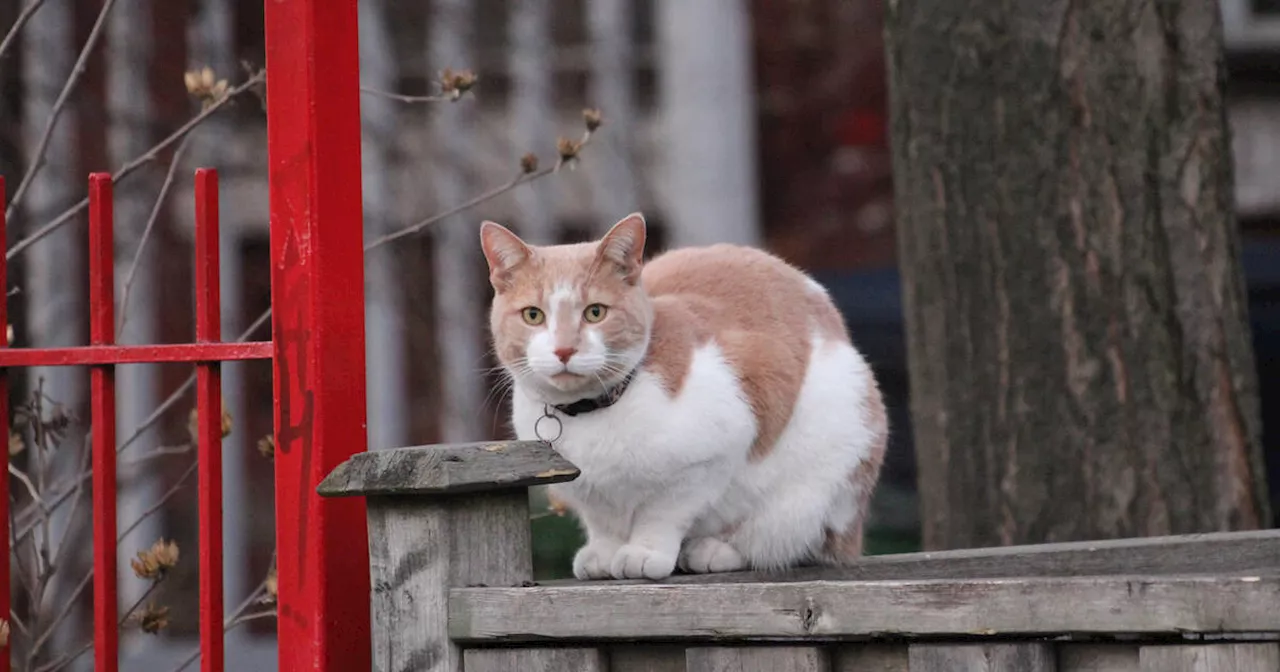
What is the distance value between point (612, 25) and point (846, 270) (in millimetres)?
1675

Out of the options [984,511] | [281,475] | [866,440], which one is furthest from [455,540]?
[984,511]

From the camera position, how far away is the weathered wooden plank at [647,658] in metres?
1.93

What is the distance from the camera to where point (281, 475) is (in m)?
2.18

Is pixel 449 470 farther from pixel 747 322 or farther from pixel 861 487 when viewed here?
pixel 861 487

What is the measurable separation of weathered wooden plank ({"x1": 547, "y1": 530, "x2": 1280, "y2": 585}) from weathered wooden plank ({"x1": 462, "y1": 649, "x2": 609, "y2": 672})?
0.52 metres

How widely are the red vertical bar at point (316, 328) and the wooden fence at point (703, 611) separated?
0.13 metres

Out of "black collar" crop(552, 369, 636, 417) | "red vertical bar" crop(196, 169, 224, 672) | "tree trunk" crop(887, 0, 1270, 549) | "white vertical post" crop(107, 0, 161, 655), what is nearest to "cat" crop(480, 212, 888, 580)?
"black collar" crop(552, 369, 636, 417)

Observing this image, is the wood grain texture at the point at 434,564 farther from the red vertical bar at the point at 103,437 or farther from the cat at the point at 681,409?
the red vertical bar at the point at 103,437

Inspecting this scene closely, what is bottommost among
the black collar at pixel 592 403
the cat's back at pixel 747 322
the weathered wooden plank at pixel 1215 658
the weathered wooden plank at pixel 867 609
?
the weathered wooden plank at pixel 1215 658

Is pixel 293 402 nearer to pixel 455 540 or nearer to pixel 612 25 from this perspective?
pixel 455 540

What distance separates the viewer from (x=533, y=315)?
2326 millimetres

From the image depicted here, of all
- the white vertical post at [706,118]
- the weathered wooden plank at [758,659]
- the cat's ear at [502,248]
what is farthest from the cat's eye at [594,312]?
the white vertical post at [706,118]

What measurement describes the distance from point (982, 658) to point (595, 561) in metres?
0.71

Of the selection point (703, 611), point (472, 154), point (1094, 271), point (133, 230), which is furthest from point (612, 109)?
point (703, 611)
